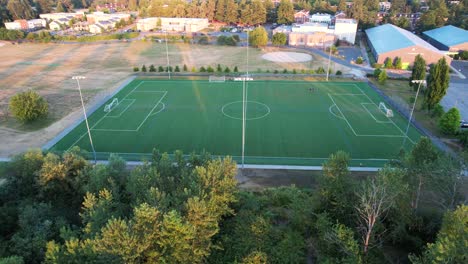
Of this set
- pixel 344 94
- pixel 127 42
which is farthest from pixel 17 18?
pixel 344 94

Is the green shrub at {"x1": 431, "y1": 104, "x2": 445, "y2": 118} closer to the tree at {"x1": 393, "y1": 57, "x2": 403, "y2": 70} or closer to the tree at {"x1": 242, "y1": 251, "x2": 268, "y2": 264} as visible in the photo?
the tree at {"x1": 393, "y1": 57, "x2": 403, "y2": 70}

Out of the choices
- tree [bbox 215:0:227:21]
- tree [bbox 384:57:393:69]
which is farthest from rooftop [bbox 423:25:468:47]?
tree [bbox 215:0:227:21]

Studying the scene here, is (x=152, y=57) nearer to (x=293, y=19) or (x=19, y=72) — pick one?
(x=19, y=72)

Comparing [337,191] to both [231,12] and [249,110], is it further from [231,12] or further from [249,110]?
[231,12]

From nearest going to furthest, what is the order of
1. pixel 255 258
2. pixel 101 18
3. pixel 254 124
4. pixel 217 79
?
pixel 255 258, pixel 254 124, pixel 217 79, pixel 101 18

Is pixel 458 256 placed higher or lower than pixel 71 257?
higher

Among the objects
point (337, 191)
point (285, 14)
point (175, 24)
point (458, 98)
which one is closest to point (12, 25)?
point (175, 24)
